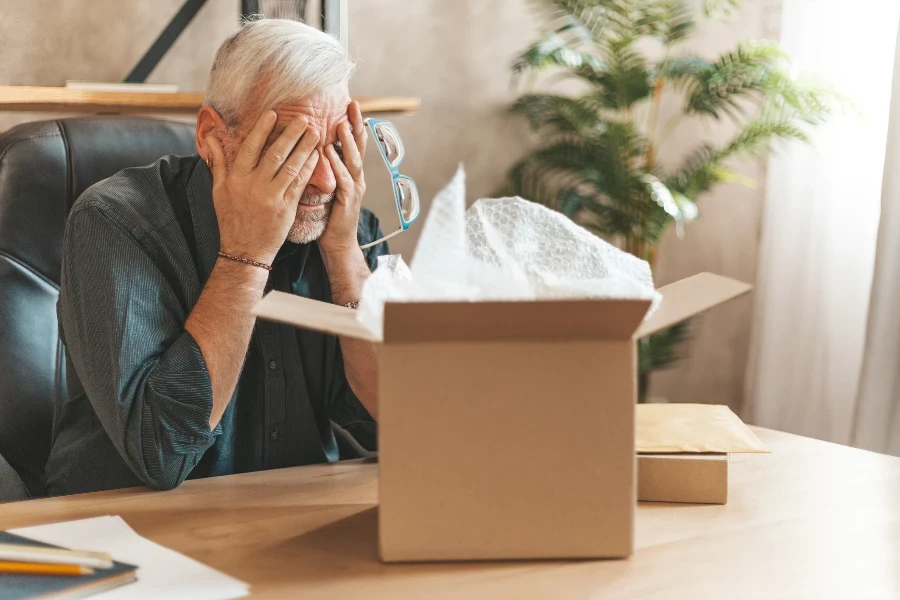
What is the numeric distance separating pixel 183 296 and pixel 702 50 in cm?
210

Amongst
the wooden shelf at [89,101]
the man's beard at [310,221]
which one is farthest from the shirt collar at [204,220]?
the wooden shelf at [89,101]

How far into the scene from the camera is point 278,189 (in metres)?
1.16

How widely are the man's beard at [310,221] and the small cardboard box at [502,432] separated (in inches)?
20.1

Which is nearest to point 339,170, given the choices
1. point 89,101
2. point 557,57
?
point 89,101

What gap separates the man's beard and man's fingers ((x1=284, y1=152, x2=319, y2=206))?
5cm

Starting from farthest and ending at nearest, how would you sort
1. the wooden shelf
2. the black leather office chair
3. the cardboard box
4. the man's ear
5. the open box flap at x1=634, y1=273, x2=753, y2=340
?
the wooden shelf < the black leather office chair < the man's ear < the cardboard box < the open box flap at x1=634, y1=273, x2=753, y2=340

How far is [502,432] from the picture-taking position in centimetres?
74

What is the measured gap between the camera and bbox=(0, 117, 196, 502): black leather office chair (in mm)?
1359

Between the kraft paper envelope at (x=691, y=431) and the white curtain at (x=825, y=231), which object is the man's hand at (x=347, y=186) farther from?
the white curtain at (x=825, y=231)

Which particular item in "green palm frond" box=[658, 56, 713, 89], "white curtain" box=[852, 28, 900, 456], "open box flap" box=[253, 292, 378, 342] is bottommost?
"white curtain" box=[852, 28, 900, 456]

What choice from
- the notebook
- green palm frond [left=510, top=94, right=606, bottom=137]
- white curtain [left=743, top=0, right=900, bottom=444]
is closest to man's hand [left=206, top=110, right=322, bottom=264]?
the notebook

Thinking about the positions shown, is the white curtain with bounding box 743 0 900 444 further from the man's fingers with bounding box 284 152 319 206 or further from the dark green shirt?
the man's fingers with bounding box 284 152 319 206

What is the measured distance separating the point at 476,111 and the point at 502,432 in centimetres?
211

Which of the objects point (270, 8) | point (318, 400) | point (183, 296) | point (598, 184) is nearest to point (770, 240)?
point (598, 184)
